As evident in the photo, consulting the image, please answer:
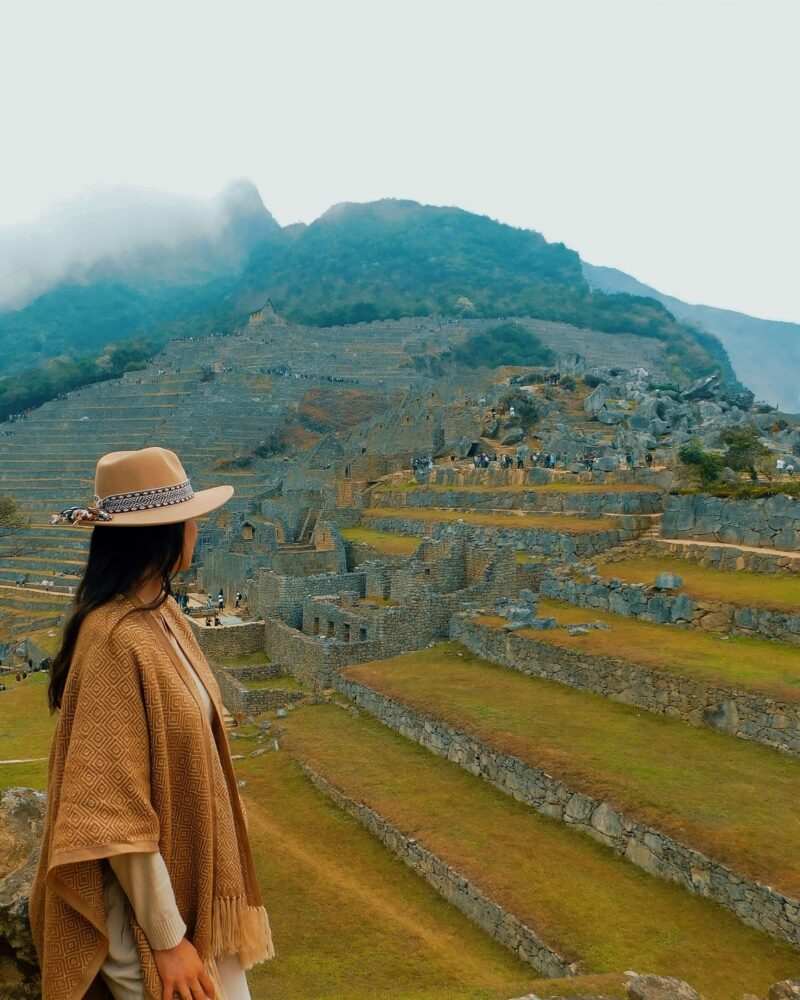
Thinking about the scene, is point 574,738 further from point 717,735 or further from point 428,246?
point 428,246

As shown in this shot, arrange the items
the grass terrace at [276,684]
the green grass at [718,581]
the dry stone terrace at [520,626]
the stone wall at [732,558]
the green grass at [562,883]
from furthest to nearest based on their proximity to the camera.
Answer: the grass terrace at [276,684] < the stone wall at [732,558] < the green grass at [718,581] < the dry stone terrace at [520,626] < the green grass at [562,883]

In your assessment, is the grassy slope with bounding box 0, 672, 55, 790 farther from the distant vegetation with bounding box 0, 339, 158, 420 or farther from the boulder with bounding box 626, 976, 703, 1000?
the distant vegetation with bounding box 0, 339, 158, 420

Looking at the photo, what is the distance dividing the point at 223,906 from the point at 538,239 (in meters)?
122

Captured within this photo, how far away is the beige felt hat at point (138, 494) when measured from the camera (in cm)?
254

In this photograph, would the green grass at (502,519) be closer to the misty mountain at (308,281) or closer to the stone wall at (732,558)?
the stone wall at (732,558)

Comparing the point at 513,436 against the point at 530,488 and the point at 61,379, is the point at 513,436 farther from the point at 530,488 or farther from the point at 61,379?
the point at 61,379

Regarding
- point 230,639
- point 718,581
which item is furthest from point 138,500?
point 230,639

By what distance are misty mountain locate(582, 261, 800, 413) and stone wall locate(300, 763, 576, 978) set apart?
77.2 meters

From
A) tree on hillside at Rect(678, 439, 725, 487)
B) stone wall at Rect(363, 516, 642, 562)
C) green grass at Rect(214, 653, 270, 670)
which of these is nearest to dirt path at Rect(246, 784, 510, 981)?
green grass at Rect(214, 653, 270, 670)

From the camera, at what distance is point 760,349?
322 feet

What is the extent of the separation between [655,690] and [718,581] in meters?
4.24

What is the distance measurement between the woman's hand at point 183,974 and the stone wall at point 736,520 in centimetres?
1460

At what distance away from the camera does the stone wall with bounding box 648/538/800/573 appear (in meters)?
14.0

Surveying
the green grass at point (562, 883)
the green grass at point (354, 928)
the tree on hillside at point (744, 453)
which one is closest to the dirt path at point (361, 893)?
the green grass at point (354, 928)
